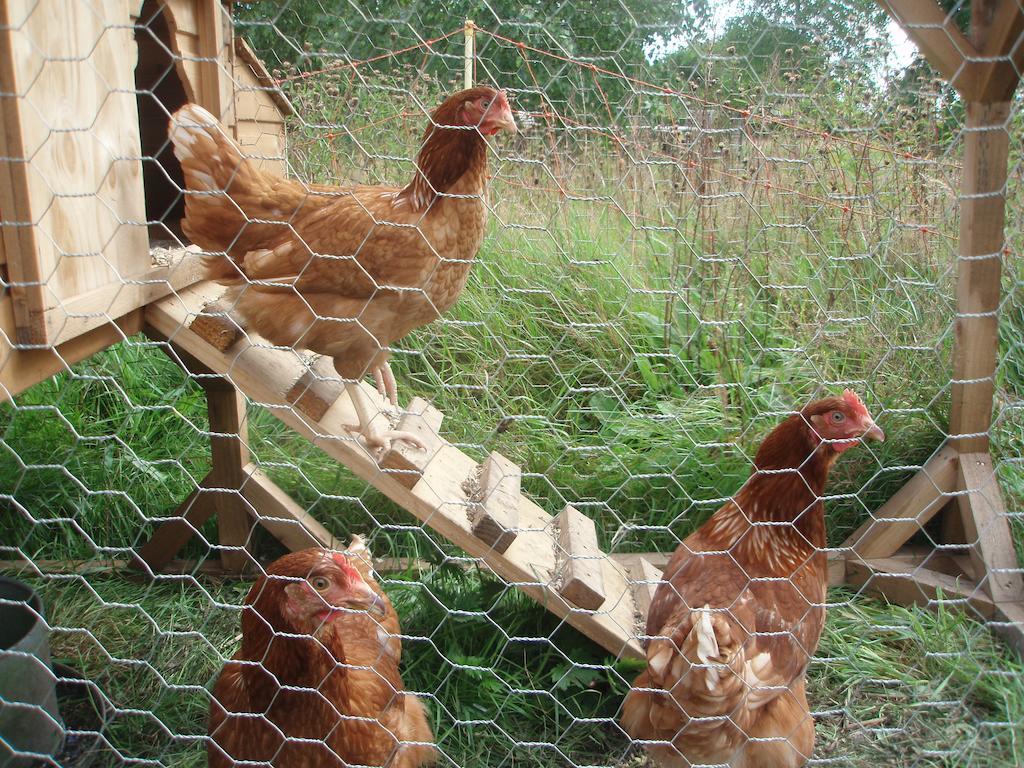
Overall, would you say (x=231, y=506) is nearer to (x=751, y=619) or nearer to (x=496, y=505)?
(x=496, y=505)

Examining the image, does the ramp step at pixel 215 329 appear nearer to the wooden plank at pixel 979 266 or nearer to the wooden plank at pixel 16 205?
the wooden plank at pixel 16 205

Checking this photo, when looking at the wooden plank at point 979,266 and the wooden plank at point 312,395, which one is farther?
the wooden plank at point 312,395

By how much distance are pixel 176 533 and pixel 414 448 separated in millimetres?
770

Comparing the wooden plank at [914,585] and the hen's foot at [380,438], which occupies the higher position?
the hen's foot at [380,438]

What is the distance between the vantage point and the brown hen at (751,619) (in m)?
1.40

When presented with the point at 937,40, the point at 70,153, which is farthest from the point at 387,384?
the point at 937,40

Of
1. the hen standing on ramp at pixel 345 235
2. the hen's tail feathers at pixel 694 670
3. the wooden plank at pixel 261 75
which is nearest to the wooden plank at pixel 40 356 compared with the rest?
the hen standing on ramp at pixel 345 235

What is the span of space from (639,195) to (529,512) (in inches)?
53.2

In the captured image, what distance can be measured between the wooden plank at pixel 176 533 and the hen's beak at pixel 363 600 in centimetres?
99

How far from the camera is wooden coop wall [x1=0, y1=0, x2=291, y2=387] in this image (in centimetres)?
126

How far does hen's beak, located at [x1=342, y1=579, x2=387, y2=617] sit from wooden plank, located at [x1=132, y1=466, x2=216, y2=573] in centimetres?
99

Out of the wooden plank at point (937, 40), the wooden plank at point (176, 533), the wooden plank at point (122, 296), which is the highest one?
the wooden plank at point (937, 40)

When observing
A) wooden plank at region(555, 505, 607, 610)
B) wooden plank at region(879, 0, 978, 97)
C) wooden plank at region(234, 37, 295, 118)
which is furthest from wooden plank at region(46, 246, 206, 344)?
wooden plank at region(879, 0, 978, 97)

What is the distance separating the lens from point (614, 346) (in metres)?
2.67
